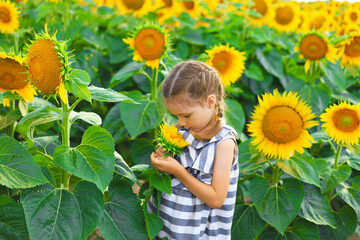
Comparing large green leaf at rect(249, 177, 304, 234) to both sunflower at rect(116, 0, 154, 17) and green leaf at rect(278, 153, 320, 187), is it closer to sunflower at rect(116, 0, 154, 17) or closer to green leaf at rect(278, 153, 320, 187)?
green leaf at rect(278, 153, 320, 187)

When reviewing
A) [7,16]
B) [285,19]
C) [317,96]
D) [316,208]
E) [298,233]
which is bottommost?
[298,233]

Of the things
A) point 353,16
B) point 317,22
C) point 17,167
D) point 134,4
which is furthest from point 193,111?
point 353,16

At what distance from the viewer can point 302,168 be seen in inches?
75.0

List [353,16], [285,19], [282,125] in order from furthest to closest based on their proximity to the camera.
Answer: [353,16], [285,19], [282,125]

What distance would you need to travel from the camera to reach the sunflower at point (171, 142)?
1.49 m

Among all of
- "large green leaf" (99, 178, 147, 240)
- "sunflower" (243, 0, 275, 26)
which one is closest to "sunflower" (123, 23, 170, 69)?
"large green leaf" (99, 178, 147, 240)

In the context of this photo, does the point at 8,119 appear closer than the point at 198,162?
No

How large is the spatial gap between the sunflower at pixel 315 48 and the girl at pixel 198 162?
4.04 ft

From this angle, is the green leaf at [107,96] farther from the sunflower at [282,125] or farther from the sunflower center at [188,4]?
the sunflower center at [188,4]

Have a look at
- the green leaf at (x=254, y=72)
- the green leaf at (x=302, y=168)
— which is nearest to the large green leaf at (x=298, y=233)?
the green leaf at (x=302, y=168)

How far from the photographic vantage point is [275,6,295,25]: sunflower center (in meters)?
3.67

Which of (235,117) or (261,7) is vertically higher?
(261,7)

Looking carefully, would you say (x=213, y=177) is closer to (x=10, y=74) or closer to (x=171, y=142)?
(x=171, y=142)

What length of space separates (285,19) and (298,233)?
7.25 ft
